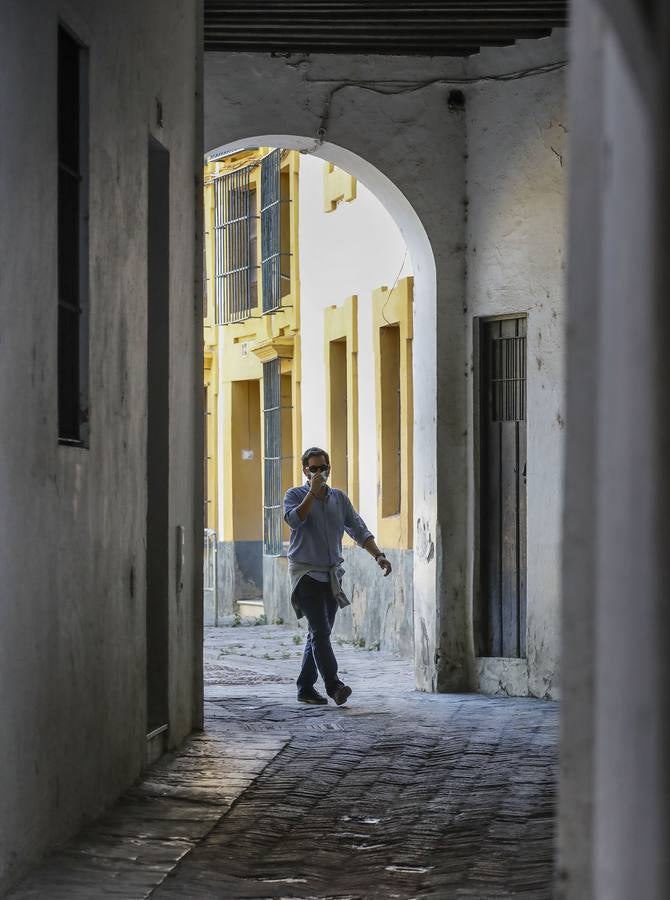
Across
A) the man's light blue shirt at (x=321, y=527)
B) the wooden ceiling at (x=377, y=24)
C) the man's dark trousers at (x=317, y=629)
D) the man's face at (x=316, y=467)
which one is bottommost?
the man's dark trousers at (x=317, y=629)

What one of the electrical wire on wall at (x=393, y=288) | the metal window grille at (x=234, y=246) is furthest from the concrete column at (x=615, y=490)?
the metal window grille at (x=234, y=246)

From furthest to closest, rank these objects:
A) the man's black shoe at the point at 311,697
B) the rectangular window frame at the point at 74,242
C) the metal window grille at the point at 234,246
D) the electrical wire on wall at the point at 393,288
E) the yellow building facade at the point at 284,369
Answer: the metal window grille at the point at 234,246 < the yellow building facade at the point at 284,369 < the electrical wire on wall at the point at 393,288 < the man's black shoe at the point at 311,697 < the rectangular window frame at the point at 74,242

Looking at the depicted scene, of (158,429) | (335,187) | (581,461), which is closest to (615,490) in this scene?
(581,461)

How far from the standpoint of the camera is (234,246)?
25.9 m

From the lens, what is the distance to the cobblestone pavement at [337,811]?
6.16 metres

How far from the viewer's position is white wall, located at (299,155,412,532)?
18.2 m

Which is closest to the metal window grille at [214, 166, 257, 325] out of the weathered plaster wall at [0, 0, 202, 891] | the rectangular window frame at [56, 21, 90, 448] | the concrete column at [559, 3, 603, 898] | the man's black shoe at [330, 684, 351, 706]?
the man's black shoe at [330, 684, 351, 706]

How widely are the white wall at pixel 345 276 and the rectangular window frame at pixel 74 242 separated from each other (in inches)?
382

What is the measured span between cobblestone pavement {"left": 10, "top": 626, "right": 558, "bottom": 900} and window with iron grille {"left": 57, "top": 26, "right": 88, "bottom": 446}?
1955 mm

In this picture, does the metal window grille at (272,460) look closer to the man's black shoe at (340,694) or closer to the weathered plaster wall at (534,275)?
the weathered plaster wall at (534,275)

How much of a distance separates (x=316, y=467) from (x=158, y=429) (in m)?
2.69

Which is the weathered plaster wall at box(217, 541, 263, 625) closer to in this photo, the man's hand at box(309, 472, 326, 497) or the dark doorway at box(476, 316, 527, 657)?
the dark doorway at box(476, 316, 527, 657)

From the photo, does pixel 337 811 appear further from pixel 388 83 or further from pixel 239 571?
pixel 239 571

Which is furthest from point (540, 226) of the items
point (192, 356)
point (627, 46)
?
point (627, 46)
